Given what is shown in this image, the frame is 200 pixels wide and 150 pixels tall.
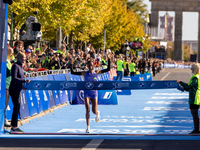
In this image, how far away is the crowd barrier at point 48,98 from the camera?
13.9m

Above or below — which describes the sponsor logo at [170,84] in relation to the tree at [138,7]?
below

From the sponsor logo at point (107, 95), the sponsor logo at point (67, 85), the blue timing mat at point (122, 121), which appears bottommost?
the blue timing mat at point (122, 121)

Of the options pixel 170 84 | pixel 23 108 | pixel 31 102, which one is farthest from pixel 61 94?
pixel 170 84

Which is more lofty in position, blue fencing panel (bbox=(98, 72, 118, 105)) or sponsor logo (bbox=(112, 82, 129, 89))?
sponsor logo (bbox=(112, 82, 129, 89))

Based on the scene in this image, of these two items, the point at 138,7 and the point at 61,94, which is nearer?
the point at 61,94

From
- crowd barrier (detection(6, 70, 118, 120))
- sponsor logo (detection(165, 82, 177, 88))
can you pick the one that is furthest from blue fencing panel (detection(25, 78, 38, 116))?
sponsor logo (detection(165, 82, 177, 88))

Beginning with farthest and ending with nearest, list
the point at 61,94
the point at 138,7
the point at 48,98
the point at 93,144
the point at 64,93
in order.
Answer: the point at 138,7
the point at 64,93
the point at 61,94
the point at 48,98
the point at 93,144

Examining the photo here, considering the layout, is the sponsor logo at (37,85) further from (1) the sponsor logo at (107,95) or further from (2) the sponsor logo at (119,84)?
(1) the sponsor logo at (107,95)

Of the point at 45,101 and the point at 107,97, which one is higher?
the point at 45,101

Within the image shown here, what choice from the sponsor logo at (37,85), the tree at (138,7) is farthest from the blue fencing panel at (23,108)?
the tree at (138,7)

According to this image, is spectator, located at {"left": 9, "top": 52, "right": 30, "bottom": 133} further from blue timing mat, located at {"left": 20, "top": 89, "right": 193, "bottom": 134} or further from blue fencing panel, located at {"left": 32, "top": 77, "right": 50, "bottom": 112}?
blue fencing panel, located at {"left": 32, "top": 77, "right": 50, "bottom": 112}

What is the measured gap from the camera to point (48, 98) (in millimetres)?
16922

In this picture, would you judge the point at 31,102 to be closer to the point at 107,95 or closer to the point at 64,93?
the point at 64,93

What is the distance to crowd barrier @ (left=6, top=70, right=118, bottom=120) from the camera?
13.9 m
